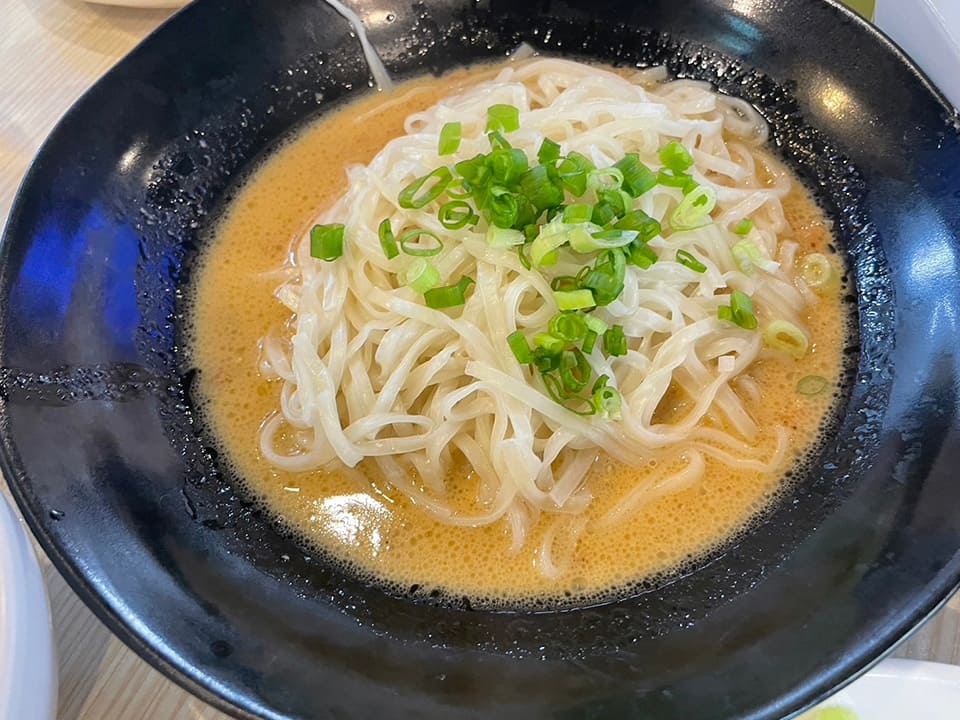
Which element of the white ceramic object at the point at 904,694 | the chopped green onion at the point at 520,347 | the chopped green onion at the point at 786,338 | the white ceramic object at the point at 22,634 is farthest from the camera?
the chopped green onion at the point at 786,338

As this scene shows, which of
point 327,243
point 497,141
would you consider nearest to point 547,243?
point 497,141

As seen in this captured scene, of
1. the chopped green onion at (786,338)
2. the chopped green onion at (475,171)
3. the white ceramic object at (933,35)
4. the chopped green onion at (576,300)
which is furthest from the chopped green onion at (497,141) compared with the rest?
the white ceramic object at (933,35)

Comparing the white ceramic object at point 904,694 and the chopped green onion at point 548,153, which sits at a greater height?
the chopped green onion at point 548,153

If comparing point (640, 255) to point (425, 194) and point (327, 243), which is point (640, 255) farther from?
point (327, 243)

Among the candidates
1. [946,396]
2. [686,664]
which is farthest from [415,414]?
[946,396]

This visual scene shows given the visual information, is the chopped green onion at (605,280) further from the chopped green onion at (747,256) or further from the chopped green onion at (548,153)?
the chopped green onion at (747,256)

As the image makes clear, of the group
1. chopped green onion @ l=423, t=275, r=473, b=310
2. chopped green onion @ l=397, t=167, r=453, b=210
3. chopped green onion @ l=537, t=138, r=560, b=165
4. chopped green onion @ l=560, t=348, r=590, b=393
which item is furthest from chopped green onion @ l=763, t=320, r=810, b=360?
chopped green onion @ l=397, t=167, r=453, b=210
